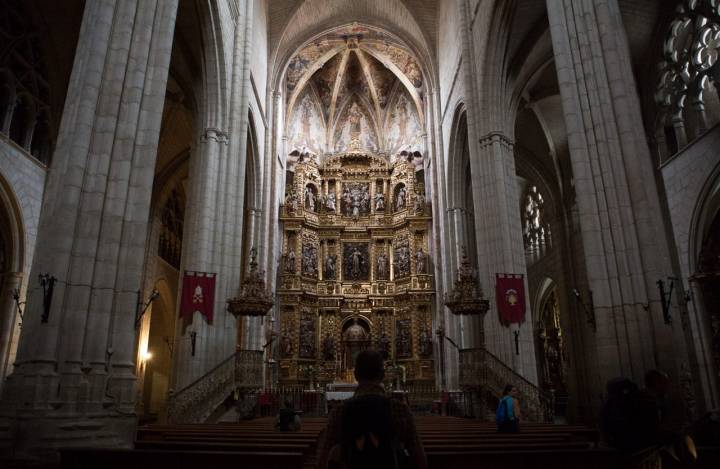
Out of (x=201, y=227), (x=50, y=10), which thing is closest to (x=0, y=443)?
(x=201, y=227)

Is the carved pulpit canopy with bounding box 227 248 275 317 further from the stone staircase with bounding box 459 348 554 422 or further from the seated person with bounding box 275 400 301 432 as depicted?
the seated person with bounding box 275 400 301 432

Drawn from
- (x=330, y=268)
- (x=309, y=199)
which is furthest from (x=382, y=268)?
(x=309, y=199)

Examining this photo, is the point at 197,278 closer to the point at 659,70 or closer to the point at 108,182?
the point at 108,182

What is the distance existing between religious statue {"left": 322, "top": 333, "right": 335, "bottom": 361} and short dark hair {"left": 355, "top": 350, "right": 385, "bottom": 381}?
24.4m

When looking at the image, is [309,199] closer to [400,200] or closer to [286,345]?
[400,200]

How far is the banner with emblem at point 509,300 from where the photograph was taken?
14.1m

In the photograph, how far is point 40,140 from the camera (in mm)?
16938

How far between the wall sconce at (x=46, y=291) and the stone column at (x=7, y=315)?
29.1ft

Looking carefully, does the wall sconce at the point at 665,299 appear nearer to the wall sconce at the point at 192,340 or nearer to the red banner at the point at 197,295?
the red banner at the point at 197,295

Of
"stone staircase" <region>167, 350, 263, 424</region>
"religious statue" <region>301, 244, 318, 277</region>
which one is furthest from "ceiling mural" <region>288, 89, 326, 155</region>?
"stone staircase" <region>167, 350, 263, 424</region>

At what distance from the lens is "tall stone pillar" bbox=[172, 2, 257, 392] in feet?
43.5

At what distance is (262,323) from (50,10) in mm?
13324

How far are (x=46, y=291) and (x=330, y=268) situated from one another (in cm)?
2137

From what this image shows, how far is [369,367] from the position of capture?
2.82 m
